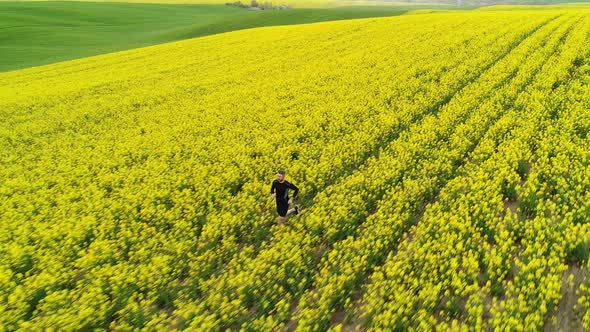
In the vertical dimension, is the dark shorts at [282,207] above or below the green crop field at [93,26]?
below

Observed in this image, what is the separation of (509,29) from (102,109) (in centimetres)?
2870

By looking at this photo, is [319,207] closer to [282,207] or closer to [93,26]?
[282,207]

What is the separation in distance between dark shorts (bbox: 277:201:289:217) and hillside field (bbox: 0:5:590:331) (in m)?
0.30

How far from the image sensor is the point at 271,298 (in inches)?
256

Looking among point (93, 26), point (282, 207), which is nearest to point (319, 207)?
point (282, 207)

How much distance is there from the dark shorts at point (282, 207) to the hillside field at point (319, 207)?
298mm

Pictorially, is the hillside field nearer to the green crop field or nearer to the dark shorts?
the dark shorts

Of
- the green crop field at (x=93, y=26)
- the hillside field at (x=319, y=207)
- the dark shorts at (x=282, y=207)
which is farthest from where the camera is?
the green crop field at (x=93, y=26)

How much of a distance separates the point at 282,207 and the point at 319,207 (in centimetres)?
94

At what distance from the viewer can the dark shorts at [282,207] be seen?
335 inches

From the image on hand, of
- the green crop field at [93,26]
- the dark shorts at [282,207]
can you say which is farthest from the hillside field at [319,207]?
the green crop field at [93,26]

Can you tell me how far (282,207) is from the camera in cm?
851

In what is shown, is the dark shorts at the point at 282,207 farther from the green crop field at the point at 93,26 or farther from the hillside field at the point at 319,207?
the green crop field at the point at 93,26

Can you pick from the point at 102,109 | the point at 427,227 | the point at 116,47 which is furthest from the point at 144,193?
the point at 116,47
